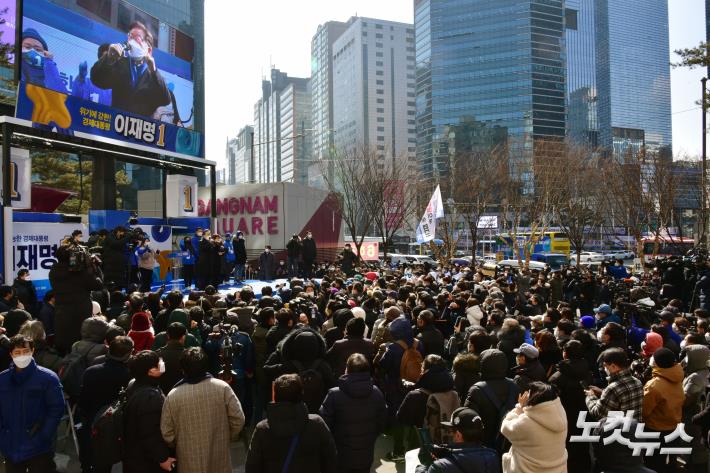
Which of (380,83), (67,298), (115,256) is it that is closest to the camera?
(67,298)

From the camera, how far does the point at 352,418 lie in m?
4.27

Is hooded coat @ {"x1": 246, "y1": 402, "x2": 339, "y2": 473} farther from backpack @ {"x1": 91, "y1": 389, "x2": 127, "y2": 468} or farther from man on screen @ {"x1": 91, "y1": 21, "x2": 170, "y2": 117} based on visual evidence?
man on screen @ {"x1": 91, "y1": 21, "x2": 170, "y2": 117}

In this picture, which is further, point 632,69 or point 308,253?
point 632,69

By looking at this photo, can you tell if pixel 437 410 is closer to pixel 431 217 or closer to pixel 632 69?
pixel 431 217

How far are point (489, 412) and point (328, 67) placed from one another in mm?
184246

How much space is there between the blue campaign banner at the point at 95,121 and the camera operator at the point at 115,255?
4.17 m

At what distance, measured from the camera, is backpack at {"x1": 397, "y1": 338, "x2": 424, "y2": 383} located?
5984 millimetres

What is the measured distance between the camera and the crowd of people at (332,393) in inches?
141

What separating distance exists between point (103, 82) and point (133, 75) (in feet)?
4.35

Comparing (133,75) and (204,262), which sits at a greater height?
(133,75)

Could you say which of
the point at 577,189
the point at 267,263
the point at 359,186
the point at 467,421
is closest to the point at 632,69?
the point at 577,189

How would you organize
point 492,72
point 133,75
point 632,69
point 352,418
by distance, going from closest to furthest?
point 352,418 → point 133,75 → point 492,72 → point 632,69

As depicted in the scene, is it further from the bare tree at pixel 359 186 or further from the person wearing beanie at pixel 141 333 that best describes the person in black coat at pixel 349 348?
the bare tree at pixel 359 186

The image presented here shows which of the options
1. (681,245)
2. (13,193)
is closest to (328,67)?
(681,245)
